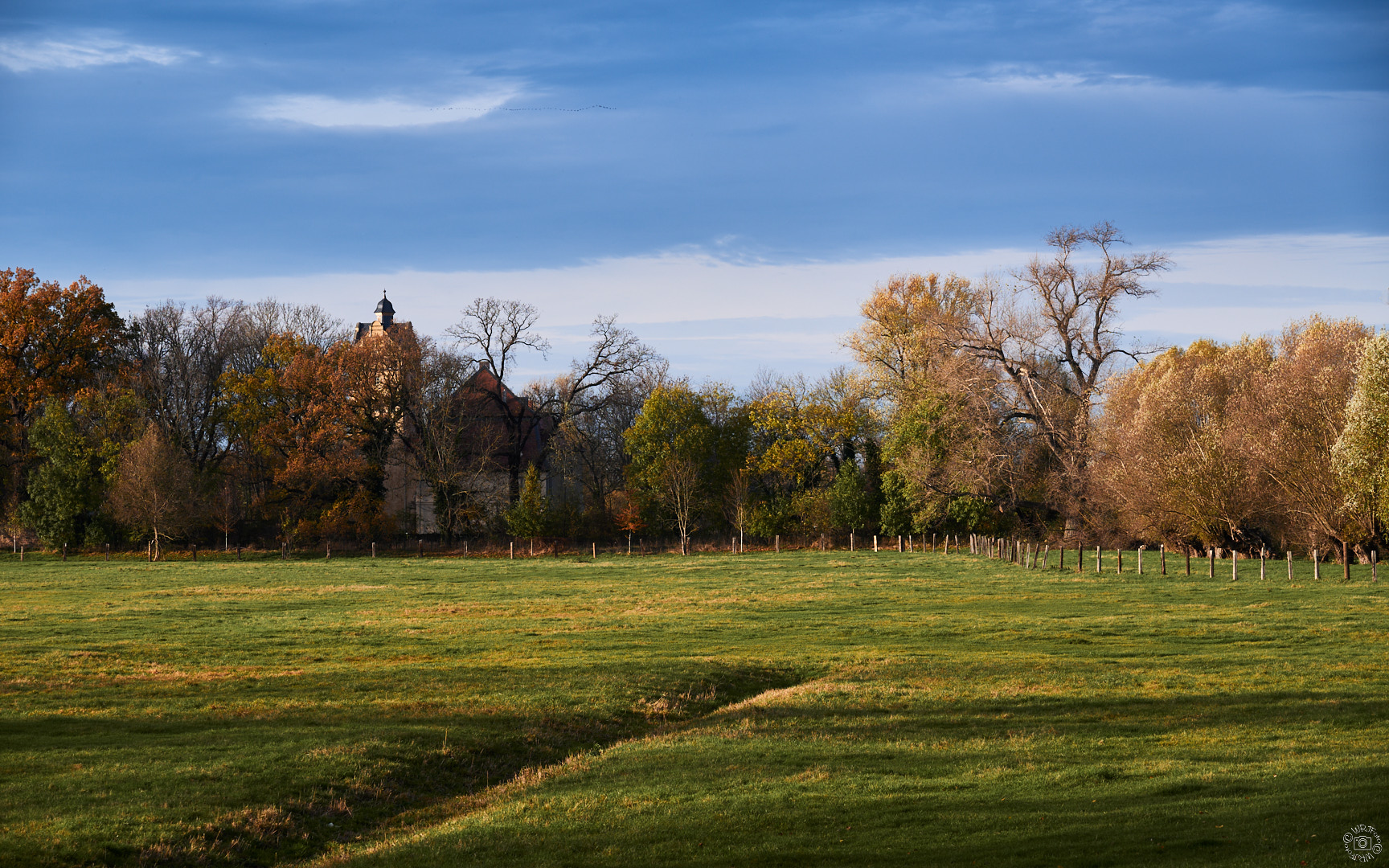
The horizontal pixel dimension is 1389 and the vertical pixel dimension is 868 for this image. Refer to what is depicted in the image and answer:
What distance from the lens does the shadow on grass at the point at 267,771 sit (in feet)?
38.7

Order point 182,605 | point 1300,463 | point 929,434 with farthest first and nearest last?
1. point 929,434
2. point 1300,463
3. point 182,605

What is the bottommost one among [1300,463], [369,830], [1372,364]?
[369,830]

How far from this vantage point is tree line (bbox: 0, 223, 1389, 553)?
57.8 meters

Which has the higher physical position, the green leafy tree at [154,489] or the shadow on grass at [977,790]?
the green leafy tree at [154,489]

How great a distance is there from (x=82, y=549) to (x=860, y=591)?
54493 mm

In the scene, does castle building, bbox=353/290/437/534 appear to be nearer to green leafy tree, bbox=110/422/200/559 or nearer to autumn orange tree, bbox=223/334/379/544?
autumn orange tree, bbox=223/334/379/544

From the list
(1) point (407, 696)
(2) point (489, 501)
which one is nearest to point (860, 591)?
(1) point (407, 696)

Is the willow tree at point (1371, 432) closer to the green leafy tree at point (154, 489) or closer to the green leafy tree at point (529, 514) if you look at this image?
the green leafy tree at point (529, 514)

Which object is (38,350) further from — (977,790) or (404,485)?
(977,790)

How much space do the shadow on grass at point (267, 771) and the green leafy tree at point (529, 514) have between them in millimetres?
53355

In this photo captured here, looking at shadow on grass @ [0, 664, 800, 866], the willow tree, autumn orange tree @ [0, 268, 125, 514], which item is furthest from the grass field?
autumn orange tree @ [0, 268, 125, 514]

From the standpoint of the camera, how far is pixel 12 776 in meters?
13.5

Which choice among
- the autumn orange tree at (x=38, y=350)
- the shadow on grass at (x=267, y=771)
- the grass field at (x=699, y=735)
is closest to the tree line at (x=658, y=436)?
the autumn orange tree at (x=38, y=350)

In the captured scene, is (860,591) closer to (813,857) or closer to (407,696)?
(407,696)
